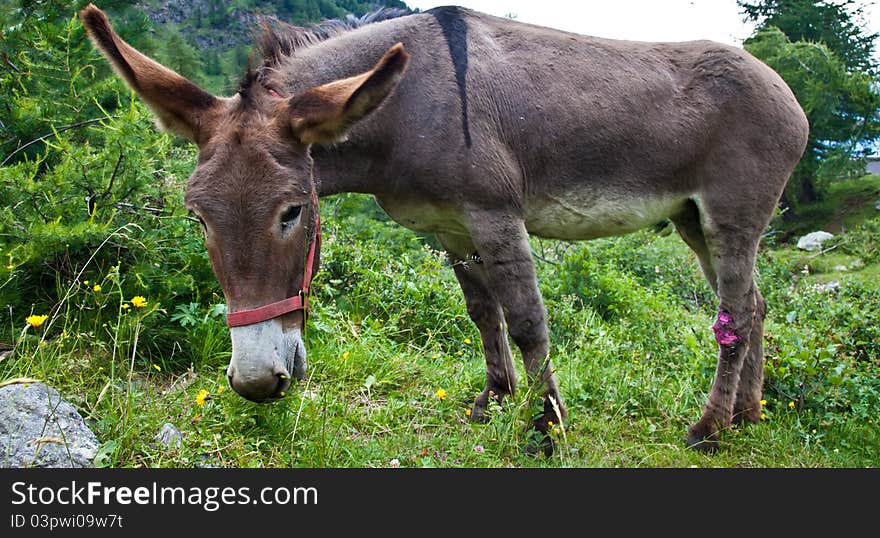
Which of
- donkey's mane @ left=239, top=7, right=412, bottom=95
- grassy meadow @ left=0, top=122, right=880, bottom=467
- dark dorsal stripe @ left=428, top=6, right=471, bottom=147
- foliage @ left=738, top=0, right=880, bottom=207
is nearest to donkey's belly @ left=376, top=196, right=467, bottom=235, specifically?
dark dorsal stripe @ left=428, top=6, right=471, bottom=147

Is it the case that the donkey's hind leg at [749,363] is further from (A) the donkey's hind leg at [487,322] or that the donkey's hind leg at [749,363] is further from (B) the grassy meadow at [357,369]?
(A) the donkey's hind leg at [487,322]

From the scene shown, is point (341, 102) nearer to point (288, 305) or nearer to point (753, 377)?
point (288, 305)

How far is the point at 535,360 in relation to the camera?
3.42 meters

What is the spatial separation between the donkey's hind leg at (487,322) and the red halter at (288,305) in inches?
51.9

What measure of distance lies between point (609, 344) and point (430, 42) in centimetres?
327

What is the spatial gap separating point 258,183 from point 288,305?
0.53 metres

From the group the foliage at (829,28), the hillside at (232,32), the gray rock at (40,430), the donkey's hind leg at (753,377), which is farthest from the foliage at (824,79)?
the gray rock at (40,430)

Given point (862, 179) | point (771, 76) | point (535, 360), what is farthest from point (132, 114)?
point (862, 179)

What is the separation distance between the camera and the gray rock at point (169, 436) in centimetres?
296

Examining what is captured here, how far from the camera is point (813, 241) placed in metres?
17.6

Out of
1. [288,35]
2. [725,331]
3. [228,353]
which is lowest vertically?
[228,353]

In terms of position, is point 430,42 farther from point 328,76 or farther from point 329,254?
point 329,254

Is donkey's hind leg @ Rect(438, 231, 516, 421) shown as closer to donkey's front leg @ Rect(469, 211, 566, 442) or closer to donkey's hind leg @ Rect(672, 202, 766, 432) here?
donkey's front leg @ Rect(469, 211, 566, 442)

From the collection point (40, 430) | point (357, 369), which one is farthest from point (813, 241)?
point (40, 430)
